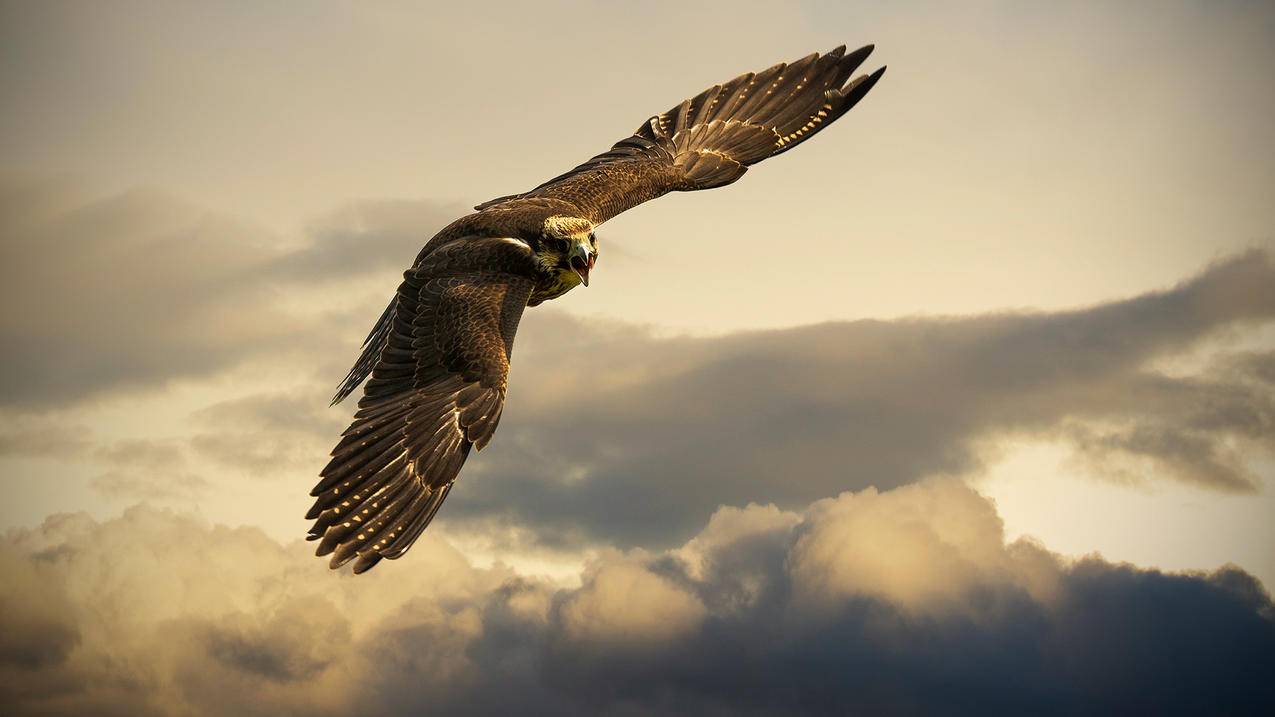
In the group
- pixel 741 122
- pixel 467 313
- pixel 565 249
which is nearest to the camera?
pixel 467 313

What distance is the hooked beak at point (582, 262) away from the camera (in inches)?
650

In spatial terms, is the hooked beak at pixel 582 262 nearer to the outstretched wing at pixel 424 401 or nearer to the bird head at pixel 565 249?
the bird head at pixel 565 249

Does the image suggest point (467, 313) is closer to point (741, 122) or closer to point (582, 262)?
point (582, 262)

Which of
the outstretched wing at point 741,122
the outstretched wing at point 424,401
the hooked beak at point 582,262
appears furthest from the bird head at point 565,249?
the outstretched wing at point 741,122

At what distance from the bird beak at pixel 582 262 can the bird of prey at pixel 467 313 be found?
19 mm

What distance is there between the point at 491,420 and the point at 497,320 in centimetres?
139

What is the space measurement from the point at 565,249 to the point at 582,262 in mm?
282

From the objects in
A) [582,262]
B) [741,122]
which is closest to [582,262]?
[582,262]

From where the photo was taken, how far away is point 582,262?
54.5ft

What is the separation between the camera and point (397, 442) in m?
14.8

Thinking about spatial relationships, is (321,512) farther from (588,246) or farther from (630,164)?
(630,164)

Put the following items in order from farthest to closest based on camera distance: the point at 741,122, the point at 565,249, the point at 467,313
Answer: the point at 741,122 → the point at 565,249 → the point at 467,313

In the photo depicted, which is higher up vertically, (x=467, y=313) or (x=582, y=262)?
(x=582, y=262)

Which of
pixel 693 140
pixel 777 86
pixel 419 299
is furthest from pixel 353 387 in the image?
pixel 777 86
